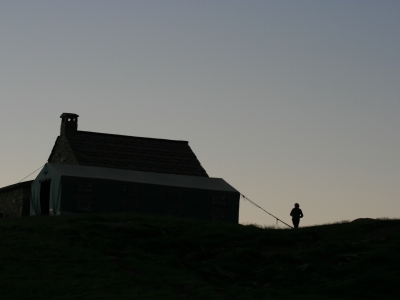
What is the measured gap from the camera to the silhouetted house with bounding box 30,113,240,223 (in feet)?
140

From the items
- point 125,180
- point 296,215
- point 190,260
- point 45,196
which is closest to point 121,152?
point 125,180

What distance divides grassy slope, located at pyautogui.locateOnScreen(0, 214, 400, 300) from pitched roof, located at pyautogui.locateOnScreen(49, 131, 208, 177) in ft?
31.6

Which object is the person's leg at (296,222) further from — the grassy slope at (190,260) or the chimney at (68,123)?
the chimney at (68,123)

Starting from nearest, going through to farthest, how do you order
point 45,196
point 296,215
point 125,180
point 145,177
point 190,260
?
point 190,260 → point 296,215 → point 125,180 → point 145,177 → point 45,196

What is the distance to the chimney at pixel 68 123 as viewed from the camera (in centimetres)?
4891

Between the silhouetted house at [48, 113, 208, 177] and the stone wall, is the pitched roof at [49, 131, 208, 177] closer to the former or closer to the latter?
the silhouetted house at [48, 113, 208, 177]

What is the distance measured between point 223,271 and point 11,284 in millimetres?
7838

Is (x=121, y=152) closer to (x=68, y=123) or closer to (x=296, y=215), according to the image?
(x=68, y=123)

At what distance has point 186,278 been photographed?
87.7ft

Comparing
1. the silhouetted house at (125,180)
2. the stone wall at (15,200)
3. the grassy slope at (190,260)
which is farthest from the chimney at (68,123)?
the grassy slope at (190,260)

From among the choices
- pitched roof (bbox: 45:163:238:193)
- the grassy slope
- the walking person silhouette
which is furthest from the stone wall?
the walking person silhouette

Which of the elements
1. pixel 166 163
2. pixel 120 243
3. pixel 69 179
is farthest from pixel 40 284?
pixel 166 163

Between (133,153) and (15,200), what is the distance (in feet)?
26.4

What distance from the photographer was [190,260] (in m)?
30.5
